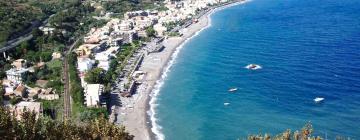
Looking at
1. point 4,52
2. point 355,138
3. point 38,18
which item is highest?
point 38,18

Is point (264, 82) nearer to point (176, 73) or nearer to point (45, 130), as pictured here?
point (176, 73)

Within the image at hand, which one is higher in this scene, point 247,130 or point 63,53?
point 63,53

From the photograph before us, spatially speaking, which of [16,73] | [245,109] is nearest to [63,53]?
[16,73]

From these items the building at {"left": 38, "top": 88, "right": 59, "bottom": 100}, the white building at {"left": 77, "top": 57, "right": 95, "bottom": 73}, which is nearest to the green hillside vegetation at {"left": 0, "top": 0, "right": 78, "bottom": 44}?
the white building at {"left": 77, "top": 57, "right": 95, "bottom": 73}

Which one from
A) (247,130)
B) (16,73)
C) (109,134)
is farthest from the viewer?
(16,73)

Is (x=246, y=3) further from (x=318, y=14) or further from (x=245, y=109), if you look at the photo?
(x=245, y=109)

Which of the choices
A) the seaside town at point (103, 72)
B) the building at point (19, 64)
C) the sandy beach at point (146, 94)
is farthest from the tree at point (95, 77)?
the building at point (19, 64)
